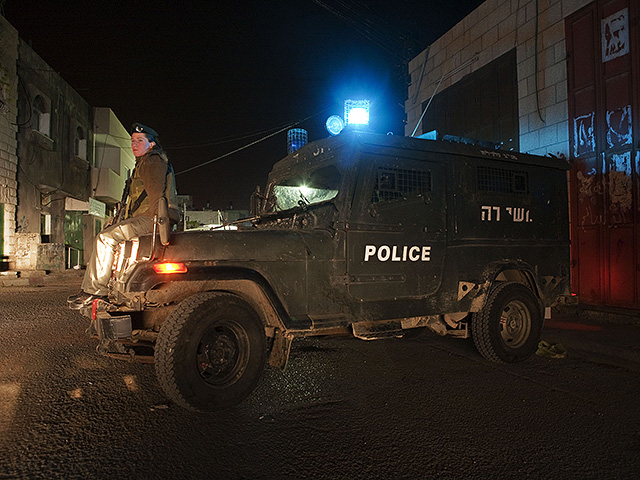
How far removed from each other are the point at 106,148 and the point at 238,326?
2410 cm

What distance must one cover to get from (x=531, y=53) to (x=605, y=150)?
8.51 ft

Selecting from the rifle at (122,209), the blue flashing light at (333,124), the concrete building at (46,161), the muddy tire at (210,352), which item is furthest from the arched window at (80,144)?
the muddy tire at (210,352)

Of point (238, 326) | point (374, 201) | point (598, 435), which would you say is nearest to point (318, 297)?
point (238, 326)

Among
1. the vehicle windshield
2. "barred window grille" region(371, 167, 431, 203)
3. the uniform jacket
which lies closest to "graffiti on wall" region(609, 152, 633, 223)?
"barred window grille" region(371, 167, 431, 203)

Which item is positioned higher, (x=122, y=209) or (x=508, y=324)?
(x=122, y=209)

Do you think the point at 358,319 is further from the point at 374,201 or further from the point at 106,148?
the point at 106,148

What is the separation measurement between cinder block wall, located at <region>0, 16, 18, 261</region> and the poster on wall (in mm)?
16561

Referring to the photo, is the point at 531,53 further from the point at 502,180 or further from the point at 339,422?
the point at 339,422

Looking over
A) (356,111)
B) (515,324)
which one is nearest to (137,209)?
(515,324)

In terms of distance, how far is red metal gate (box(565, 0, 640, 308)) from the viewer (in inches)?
262

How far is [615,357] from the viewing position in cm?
508

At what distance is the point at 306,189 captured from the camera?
477 centimetres

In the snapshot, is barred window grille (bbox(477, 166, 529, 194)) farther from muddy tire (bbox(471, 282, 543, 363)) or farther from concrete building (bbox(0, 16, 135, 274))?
concrete building (bbox(0, 16, 135, 274))

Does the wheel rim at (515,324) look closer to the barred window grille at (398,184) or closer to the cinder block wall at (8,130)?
the barred window grille at (398,184)
